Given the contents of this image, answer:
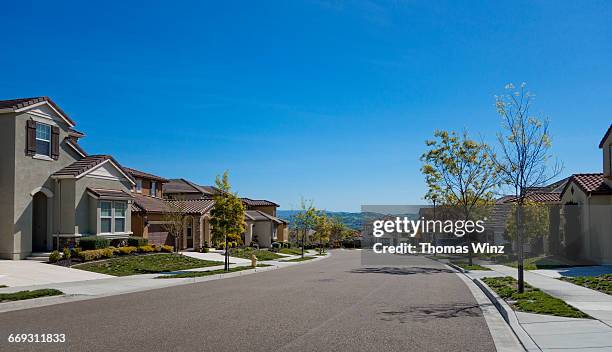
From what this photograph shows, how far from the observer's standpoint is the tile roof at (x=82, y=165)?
2784 cm

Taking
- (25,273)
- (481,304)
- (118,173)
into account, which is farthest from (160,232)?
(481,304)

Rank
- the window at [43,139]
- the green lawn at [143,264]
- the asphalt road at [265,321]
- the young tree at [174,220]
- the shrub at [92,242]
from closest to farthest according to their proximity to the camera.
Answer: the asphalt road at [265,321], the green lawn at [143,264], the window at [43,139], the shrub at [92,242], the young tree at [174,220]

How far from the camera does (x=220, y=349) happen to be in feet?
29.7

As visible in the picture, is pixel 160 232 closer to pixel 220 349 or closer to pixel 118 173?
pixel 118 173

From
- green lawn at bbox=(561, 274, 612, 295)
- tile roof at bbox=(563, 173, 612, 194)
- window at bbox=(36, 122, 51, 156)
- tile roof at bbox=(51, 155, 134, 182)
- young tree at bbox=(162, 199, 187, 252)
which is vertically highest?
window at bbox=(36, 122, 51, 156)

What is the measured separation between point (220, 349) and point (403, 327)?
13.1 ft

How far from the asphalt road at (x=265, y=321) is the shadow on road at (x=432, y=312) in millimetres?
24

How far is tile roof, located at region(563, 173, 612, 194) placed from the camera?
94.1ft

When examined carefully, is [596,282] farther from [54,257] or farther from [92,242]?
[92,242]

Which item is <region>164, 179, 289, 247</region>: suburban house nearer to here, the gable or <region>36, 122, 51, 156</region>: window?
the gable

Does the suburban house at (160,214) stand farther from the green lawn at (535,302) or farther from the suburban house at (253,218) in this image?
the green lawn at (535,302)

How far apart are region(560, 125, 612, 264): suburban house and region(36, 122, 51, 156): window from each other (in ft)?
93.2

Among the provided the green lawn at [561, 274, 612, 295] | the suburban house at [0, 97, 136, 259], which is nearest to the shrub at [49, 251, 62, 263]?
the suburban house at [0, 97, 136, 259]

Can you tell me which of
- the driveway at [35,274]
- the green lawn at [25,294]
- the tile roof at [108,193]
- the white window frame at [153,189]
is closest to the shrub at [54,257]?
the driveway at [35,274]
